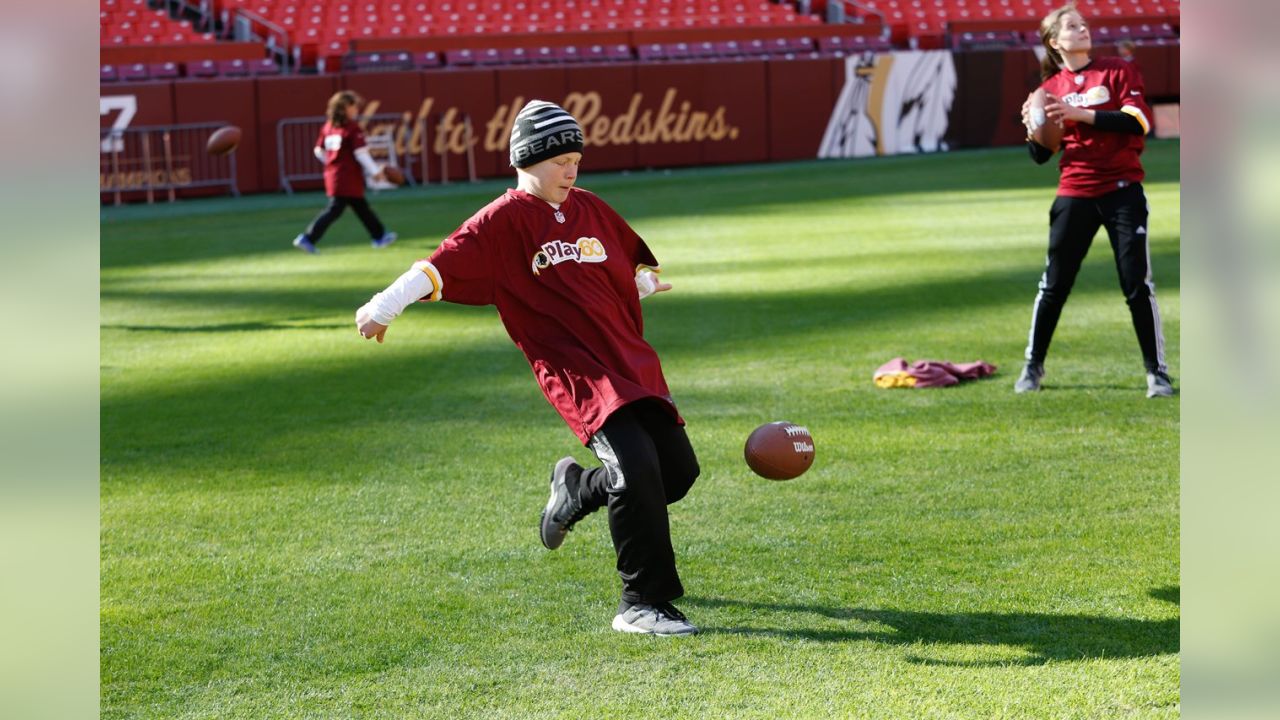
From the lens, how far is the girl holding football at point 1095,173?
29.2ft

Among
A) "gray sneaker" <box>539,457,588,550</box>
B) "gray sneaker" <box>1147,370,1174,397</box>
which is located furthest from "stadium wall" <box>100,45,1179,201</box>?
"gray sneaker" <box>539,457,588,550</box>

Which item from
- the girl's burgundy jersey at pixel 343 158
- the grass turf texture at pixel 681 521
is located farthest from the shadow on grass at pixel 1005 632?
the girl's burgundy jersey at pixel 343 158

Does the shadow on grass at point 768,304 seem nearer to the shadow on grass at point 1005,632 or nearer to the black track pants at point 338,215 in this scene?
the black track pants at point 338,215

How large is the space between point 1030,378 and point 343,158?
11.5 metres

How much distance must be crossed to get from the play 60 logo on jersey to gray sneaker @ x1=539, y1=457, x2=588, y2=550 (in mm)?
959

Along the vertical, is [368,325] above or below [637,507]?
above

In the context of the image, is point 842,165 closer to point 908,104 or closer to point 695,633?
point 908,104

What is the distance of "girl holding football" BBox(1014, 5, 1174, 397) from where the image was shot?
350 inches

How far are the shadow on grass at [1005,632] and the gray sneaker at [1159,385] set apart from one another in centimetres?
405

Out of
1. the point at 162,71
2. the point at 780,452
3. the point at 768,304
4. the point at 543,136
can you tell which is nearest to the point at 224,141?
the point at 768,304

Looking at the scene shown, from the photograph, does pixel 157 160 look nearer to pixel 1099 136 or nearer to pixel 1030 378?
pixel 1030 378

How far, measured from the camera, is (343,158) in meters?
19.0
